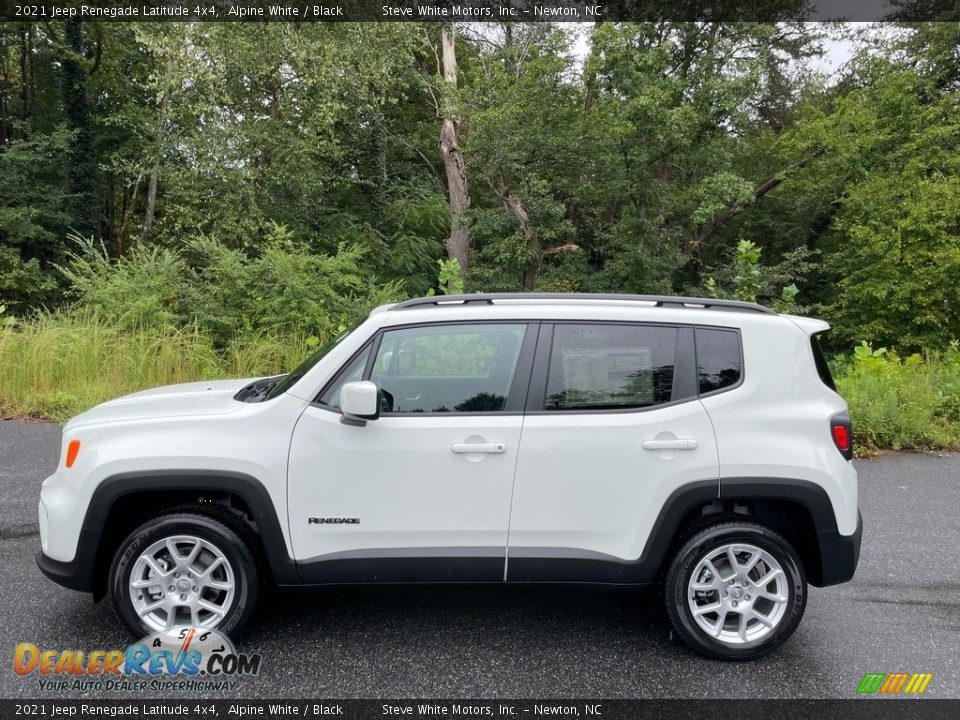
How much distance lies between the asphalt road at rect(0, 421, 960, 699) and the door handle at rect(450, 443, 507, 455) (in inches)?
27.5

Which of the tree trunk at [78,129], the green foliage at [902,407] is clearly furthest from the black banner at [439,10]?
the green foliage at [902,407]

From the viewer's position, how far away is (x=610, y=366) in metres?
3.30

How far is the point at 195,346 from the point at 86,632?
22.3 ft

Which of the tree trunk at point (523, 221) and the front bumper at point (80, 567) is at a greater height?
the tree trunk at point (523, 221)

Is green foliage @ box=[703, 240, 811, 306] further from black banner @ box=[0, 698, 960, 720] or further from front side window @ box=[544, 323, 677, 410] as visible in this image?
black banner @ box=[0, 698, 960, 720]

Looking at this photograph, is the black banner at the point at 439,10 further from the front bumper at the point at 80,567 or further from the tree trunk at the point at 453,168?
the front bumper at the point at 80,567

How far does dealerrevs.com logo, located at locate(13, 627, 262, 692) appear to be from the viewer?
3031mm

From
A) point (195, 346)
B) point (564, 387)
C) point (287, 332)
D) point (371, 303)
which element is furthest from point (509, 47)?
point (564, 387)

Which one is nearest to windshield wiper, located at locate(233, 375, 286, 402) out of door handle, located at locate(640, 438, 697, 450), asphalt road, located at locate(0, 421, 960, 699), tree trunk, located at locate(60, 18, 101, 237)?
asphalt road, located at locate(0, 421, 960, 699)

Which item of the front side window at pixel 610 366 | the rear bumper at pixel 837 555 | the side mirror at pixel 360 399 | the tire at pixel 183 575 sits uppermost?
the front side window at pixel 610 366

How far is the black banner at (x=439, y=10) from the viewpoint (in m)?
→ 17.6

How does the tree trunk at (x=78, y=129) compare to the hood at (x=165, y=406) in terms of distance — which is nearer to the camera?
the hood at (x=165, y=406)

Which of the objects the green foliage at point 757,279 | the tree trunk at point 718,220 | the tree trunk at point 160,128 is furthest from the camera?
the tree trunk at point 718,220

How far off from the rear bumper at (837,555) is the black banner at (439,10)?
18.3 m
